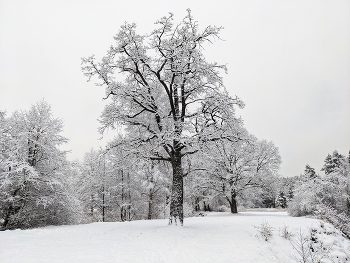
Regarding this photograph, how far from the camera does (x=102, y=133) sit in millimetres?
11773

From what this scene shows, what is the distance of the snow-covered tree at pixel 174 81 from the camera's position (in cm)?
1059

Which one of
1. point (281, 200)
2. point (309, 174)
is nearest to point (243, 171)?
point (309, 174)

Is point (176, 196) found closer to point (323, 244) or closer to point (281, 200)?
point (323, 244)

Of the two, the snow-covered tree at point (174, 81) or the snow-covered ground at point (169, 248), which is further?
the snow-covered tree at point (174, 81)

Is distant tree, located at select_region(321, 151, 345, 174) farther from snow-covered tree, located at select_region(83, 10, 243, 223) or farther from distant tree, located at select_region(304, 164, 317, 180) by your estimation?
snow-covered tree, located at select_region(83, 10, 243, 223)

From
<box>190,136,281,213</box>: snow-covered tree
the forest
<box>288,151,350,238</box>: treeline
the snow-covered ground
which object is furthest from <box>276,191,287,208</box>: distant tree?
the snow-covered ground

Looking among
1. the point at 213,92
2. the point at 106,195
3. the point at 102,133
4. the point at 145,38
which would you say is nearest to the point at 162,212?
the point at 106,195

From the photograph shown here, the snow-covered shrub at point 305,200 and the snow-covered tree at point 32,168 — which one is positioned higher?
the snow-covered tree at point 32,168

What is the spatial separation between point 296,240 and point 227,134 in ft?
17.5

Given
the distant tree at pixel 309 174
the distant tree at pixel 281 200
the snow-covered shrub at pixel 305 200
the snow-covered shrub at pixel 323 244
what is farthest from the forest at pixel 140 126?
the distant tree at pixel 281 200

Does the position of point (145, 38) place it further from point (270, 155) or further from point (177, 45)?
point (270, 155)

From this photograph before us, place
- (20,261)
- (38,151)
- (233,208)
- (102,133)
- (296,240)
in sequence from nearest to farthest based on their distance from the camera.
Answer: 1. (20,261)
2. (296,240)
3. (102,133)
4. (38,151)
5. (233,208)

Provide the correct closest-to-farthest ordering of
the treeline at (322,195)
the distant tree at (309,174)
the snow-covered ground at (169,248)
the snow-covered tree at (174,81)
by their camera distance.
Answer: the snow-covered ground at (169,248) < the snow-covered tree at (174,81) < the treeline at (322,195) < the distant tree at (309,174)

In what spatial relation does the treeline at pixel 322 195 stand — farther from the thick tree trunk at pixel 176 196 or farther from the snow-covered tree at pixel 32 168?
the snow-covered tree at pixel 32 168
